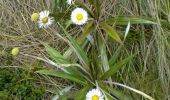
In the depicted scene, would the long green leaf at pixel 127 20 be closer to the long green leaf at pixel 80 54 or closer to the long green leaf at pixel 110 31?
the long green leaf at pixel 110 31

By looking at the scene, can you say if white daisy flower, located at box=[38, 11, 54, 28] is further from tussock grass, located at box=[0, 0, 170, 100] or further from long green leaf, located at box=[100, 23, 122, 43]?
long green leaf, located at box=[100, 23, 122, 43]

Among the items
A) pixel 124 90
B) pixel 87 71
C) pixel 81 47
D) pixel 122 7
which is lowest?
pixel 124 90

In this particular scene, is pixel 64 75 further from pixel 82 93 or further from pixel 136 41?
pixel 136 41

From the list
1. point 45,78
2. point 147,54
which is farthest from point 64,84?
point 147,54

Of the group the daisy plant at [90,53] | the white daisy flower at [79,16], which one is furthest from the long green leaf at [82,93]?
the white daisy flower at [79,16]

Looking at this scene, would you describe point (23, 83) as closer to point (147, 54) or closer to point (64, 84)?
point (64, 84)
